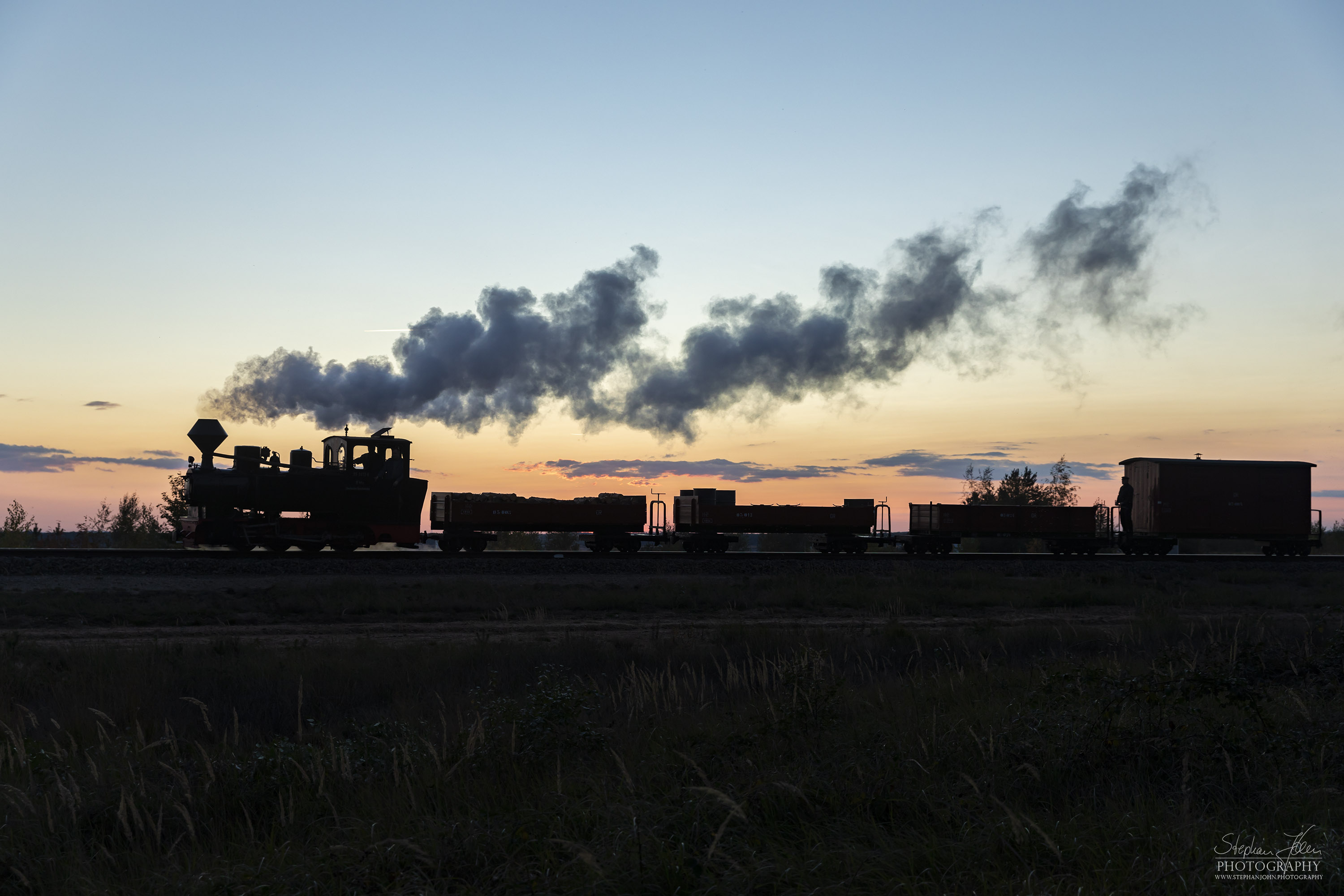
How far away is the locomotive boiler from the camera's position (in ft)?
86.5

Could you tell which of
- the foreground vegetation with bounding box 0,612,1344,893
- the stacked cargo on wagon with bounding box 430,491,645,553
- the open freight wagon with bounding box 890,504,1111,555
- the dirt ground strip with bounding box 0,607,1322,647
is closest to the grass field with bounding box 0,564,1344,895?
the foreground vegetation with bounding box 0,612,1344,893

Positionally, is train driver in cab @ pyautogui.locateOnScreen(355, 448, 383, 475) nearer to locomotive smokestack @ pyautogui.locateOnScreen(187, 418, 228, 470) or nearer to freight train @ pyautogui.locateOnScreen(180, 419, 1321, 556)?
freight train @ pyautogui.locateOnScreen(180, 419, 1321, 556)

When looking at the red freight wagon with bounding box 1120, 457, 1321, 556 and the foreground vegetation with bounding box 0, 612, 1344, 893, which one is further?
the red freight wagon with bounding box 1120, 457, 1321, 556

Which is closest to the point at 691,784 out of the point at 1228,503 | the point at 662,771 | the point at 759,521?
the point at 662,771

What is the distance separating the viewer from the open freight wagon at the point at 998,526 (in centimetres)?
3466

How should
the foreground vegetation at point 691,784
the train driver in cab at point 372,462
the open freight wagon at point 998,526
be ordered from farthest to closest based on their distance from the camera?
the open freight wagon at point 998,526 < the train driver in cab at point 372,462 < the foreground vegetation at point 691,784

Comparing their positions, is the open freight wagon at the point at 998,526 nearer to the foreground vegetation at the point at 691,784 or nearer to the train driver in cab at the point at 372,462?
the train driver in cab at the point at 372,462

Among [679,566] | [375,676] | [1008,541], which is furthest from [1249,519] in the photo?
[375,676]

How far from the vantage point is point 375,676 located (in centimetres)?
1059

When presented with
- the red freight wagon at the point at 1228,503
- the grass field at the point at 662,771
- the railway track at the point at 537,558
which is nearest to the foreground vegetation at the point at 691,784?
the grass field at the point at 662,771

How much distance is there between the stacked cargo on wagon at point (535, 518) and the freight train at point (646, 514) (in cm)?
5

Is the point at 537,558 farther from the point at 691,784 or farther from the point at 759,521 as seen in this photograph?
the point at 691,784

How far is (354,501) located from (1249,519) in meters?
37.5

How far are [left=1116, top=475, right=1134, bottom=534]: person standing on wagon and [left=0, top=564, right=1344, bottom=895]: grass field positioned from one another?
2615 centimetres
